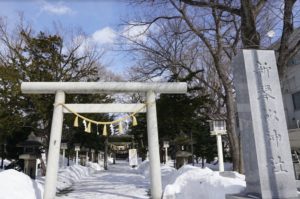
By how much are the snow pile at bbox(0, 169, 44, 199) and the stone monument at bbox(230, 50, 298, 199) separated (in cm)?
594

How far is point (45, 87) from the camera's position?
1011 cm

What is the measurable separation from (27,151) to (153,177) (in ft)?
27.5

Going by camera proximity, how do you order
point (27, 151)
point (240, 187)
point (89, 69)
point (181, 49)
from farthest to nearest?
point (89, 69) → point (181, 49) → point (27, 151) → point (240, 187)

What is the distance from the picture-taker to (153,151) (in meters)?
9.99

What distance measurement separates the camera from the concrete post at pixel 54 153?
9281 mm

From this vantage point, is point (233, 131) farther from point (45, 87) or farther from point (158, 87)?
point (45, 87)

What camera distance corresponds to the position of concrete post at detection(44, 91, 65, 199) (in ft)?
30.5

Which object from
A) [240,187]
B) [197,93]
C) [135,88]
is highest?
[197,93]

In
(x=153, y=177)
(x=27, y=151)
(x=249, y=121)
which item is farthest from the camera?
(x=27, y=151)

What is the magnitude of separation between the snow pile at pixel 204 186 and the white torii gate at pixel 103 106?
2.03 ft

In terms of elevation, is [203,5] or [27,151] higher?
[203,5]

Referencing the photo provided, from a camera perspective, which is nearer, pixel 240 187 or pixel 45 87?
pixel 240 187

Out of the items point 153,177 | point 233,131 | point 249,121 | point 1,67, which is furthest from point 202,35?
point 1,67

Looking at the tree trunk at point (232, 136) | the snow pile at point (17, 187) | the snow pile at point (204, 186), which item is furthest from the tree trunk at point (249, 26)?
the snow pile at point (17, 187)
